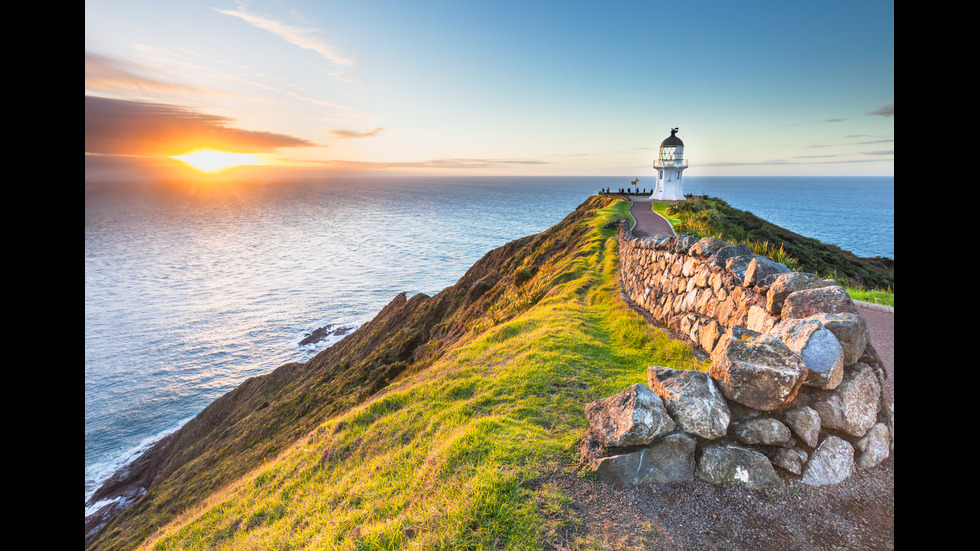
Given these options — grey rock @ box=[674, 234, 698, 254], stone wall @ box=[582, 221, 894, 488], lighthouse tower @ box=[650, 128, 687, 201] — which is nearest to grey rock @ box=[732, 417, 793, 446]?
stone wall @ box=[582, 221, 894, 488]

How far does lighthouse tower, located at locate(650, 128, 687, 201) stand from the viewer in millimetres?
44531

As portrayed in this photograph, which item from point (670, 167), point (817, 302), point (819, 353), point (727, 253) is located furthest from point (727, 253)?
point (670, 167)

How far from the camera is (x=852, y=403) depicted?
14.8ft

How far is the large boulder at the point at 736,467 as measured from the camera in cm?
442

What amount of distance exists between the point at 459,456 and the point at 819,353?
493cm

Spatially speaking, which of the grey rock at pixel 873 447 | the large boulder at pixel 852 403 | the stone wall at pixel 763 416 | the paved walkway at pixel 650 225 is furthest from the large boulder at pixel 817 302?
the paved walkway at pixel 650 225

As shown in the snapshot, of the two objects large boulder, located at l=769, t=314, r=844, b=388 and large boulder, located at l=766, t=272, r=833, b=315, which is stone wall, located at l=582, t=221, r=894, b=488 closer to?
large boulder, located at l=769, t=314, r=844, b=388

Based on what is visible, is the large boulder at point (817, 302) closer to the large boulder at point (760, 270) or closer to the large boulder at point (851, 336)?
the large boulder at point (851, 336)

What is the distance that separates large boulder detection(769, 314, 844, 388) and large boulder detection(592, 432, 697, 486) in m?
1.70

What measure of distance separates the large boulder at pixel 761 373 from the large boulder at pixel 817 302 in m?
1.36
